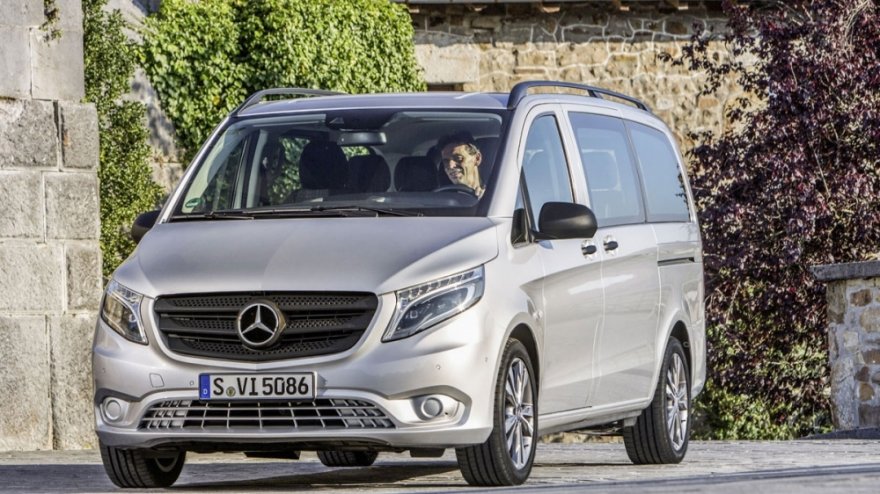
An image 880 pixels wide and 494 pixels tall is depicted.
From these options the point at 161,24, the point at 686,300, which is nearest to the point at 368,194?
the point at 686,300

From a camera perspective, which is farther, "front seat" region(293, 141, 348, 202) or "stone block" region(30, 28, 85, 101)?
"stone block" region(30, 28, 85, 101)

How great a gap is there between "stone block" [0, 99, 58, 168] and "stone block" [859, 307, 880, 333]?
5.91m

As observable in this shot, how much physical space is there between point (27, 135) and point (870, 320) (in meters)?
6.16

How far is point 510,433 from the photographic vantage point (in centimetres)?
859

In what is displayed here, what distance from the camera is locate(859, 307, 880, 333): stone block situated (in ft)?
47.3

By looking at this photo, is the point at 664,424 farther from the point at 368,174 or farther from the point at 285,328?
the point at 285,328

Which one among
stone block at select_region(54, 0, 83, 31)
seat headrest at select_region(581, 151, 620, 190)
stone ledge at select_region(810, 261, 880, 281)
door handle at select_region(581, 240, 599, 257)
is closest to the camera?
door handle at select_region(581, 240, 599, 257)

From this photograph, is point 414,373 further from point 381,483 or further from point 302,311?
point 381,483

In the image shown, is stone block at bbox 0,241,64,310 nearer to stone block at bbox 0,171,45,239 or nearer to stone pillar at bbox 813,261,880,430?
stone block at bbox 0,171,45,239

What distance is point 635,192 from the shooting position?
10.7 meters

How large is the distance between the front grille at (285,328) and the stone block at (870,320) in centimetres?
717

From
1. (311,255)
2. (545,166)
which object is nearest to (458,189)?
(545,166)

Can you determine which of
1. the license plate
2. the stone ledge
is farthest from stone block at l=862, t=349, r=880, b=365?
the license plate

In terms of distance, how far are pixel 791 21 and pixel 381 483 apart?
34.5 ft
